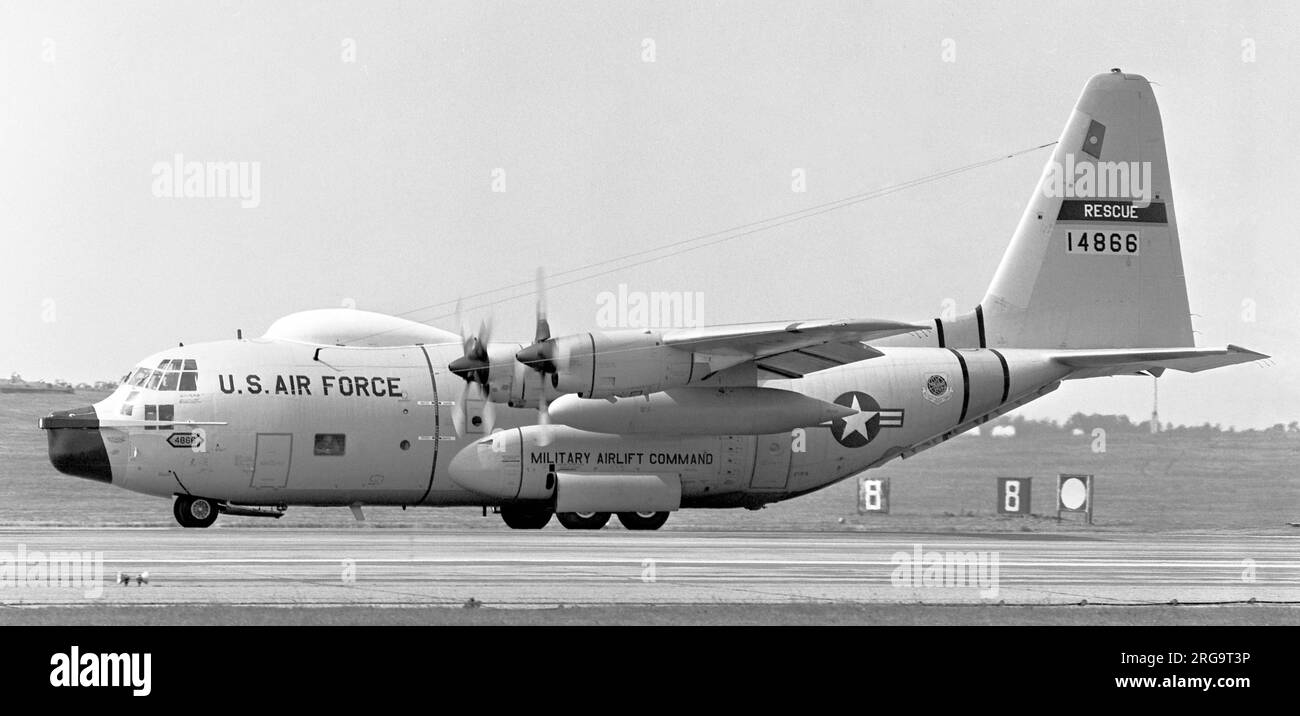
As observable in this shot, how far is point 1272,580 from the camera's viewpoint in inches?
862

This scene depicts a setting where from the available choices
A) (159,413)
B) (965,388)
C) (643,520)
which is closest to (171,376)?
(159,413)

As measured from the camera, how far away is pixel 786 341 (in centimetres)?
2712

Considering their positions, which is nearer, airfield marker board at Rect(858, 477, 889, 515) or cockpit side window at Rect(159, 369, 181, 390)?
cockpit side window at Rect(159, 369, 181, 390)

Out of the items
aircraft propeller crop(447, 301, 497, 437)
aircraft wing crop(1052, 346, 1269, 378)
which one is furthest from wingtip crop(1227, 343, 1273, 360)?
aircraft propeller crop(447, 301, 497, 437)

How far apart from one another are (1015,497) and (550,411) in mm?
18245

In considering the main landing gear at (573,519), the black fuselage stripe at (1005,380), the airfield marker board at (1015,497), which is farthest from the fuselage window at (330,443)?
the airfield marker board at (1015,497)

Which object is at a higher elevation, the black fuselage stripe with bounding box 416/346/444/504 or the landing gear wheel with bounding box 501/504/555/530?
the black fuselage stripe with bounding box 416/346/444/504

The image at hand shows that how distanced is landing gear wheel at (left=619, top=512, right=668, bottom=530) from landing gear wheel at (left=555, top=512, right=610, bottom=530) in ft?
1.41

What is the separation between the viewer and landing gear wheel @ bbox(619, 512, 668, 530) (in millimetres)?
31594

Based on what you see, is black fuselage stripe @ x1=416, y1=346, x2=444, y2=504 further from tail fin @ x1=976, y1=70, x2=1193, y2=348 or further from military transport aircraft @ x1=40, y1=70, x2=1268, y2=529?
tail fin @ x1=976, y1=70, x2=1193, y2=348

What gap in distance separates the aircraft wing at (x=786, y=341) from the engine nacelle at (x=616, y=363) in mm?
329

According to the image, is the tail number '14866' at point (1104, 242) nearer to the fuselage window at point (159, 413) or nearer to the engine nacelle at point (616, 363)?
the engine nacelle at point (616, 363)
